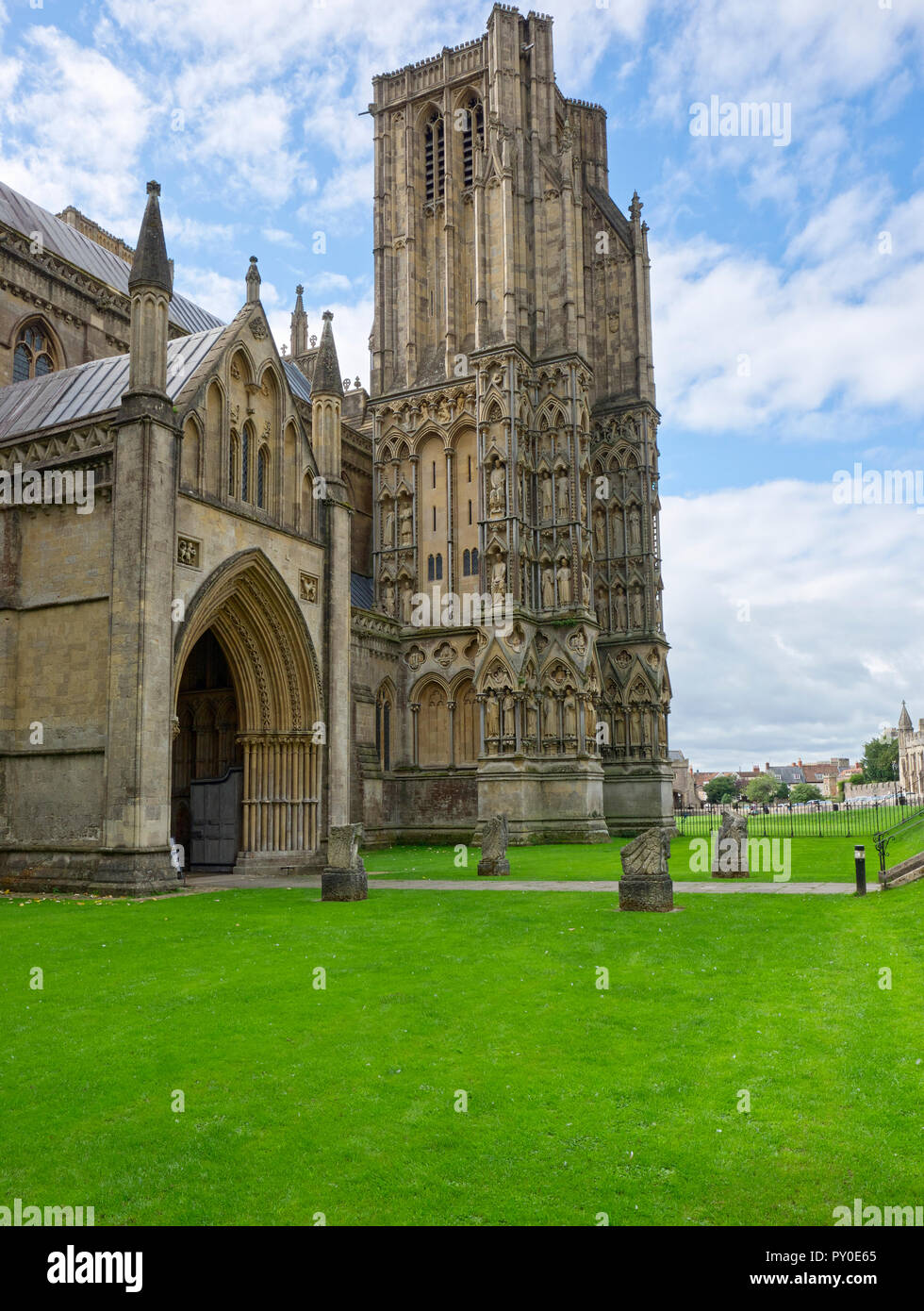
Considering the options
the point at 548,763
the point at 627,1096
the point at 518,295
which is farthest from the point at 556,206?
the point at 627,1096

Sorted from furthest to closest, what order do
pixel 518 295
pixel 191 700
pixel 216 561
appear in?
pixel 518 295 < pixel 191 700 < pixel 216 561

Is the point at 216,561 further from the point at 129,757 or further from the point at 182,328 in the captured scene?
the point at 182,328

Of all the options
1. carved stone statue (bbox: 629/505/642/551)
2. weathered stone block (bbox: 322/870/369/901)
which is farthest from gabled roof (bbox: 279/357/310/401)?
weathered stone block (bbox: 322/870/369/901)

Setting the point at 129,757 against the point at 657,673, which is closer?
the point at 129,757

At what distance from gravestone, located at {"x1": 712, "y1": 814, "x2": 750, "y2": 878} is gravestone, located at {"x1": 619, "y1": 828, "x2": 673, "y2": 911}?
19.8 feet

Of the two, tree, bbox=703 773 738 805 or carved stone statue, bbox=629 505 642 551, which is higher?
carved stone statue, bbox=629 505 642 551

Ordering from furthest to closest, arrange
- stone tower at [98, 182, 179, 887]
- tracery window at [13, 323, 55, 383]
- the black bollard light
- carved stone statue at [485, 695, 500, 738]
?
carved stone statue at [485, 695, 500, 738]
tracery window at [13, 323, 55, 383]
stone tower at [98, 182, 179, 887]
the black bollard light

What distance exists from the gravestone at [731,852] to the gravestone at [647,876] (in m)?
6.02

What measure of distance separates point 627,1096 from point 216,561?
18106 millimetres

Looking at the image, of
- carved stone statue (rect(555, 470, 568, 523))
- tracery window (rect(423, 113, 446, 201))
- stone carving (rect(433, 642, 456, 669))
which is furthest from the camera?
tracery window (rect(423, 113, 446, 201))

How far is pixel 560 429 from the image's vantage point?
37.9 meters

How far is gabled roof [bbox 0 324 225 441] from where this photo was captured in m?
22.7

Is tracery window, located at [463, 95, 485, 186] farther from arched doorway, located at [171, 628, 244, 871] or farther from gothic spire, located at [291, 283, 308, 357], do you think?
arched doorway, located at [171, 628, 244, 871]

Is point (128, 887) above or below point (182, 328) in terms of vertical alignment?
below
